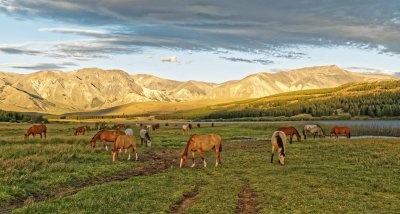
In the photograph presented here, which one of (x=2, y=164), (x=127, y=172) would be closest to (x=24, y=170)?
(x=2, y=164)

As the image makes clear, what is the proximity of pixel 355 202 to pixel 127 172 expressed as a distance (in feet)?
55.7

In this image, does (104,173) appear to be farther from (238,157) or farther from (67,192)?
(238,157)

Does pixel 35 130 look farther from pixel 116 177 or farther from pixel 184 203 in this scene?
pixel 184 203

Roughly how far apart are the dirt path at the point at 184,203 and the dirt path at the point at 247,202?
8.06ft

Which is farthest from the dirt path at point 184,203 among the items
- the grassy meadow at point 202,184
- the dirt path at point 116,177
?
the dirt path at point 116,177

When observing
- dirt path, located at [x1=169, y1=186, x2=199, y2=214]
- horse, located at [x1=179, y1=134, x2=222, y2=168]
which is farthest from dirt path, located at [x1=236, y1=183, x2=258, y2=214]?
horse, located at [x1=179, y1=134, x2=222, y2=168]

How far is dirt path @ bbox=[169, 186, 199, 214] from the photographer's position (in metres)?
16.3

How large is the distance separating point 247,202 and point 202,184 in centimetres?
523

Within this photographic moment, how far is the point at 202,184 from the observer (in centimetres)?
2250

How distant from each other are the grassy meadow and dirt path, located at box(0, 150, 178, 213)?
48 mm

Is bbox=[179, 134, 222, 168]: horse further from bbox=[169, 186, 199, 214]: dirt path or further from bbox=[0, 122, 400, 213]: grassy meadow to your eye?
bbox=[169, 186, 199, 214]: dirt path

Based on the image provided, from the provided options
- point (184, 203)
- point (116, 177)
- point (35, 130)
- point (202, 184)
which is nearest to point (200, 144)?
point (202, 184)

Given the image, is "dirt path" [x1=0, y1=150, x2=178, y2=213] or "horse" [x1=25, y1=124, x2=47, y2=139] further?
"horse" [x1=25, y1=124, x2=47, y2=139]

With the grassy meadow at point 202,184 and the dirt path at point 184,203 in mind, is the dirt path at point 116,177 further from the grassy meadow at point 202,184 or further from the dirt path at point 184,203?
the dirt path at point 184,203
